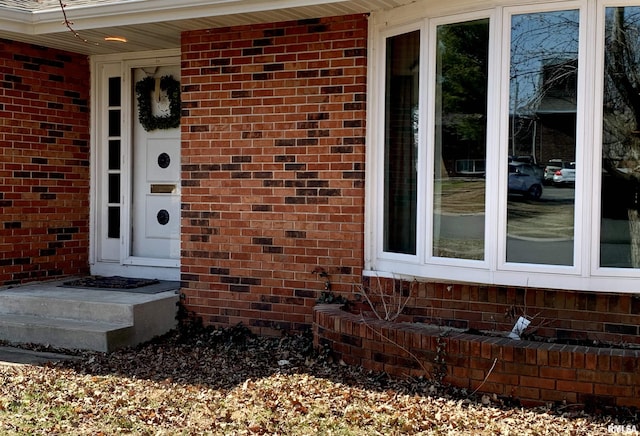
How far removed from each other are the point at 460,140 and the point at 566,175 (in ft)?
2.91

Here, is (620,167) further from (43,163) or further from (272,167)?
(43,163)

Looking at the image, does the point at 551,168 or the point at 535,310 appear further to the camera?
the point at 535,310

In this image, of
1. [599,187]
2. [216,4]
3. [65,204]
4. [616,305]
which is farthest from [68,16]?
[616,305]

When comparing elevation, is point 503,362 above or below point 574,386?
above

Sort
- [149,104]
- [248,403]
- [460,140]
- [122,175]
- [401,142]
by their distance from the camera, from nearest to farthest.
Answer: [248,403], [460,140], [401,142], [149,104], [122,175]

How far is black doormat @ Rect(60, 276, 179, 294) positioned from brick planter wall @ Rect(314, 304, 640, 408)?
2.56 meters

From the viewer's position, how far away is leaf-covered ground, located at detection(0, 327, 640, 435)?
186 inches

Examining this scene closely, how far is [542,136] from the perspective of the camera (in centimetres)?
569

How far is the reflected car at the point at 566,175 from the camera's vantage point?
5594 mm

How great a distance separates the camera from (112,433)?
464 centimetres

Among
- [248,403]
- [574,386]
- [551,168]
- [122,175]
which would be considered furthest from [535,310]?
[122,175]

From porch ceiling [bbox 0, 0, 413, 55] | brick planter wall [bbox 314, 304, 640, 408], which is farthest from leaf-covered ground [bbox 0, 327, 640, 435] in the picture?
porch ceiling [bbox 0, 0, 413, 55]

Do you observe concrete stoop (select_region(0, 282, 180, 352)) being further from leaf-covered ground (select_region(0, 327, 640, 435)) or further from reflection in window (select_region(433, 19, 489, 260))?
reflection in window (select_region(433, 19, 489, 260))

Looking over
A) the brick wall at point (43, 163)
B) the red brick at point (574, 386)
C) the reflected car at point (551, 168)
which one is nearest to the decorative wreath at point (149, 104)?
the brick wall at point (43, 163)
